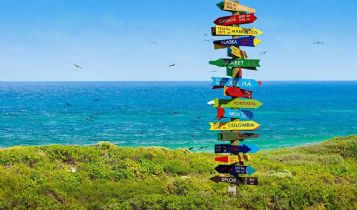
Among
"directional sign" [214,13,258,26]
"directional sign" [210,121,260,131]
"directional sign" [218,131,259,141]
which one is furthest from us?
"directional sign" [218,131,259,141]

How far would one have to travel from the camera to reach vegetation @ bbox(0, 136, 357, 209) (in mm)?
18219

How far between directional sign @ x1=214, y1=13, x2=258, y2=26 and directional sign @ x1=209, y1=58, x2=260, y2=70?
1.56 metres

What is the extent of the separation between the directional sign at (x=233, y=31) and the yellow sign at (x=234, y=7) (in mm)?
768

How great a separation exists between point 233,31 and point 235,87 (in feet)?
7.66

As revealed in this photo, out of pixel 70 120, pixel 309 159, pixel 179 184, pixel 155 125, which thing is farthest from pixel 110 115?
pixel 179 184

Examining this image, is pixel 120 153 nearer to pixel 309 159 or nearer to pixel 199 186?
pixel 199 186

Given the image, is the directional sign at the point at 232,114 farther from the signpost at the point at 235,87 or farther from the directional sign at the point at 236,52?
A: the directional sign at the point at 236,52

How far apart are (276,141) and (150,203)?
5441 cm

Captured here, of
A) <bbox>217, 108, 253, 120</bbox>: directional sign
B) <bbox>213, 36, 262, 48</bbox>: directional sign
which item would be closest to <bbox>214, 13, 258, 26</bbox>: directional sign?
<bbox>213, 36, 262, 48</bbox>: directional sign

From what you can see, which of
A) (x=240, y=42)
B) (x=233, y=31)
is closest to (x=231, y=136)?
(x=240, y=42)

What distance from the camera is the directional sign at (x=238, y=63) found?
18.0m

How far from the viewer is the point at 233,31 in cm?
1812

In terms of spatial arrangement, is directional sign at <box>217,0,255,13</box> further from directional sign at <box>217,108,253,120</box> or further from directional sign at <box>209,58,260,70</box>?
directional sign at <box>217,108,253,120</box>

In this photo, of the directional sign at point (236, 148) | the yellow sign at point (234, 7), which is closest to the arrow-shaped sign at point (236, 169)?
the directional sign at point (236, 148)
